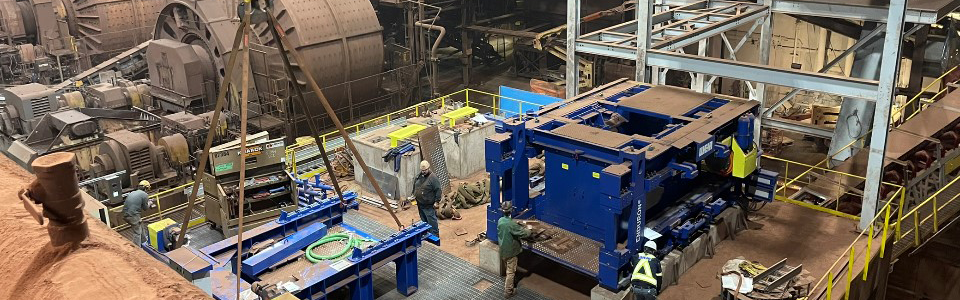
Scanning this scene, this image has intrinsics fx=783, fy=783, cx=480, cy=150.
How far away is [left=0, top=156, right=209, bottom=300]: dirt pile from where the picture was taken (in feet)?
6.90

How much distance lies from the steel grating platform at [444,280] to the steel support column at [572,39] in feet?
13.0

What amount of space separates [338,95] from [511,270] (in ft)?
36.4

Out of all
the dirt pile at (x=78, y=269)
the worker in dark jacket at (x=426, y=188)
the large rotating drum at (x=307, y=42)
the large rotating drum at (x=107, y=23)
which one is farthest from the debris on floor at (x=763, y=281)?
the large rotating drum at (x=107, y=23)

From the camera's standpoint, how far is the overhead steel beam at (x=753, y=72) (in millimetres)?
11242

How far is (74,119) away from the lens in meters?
16.3

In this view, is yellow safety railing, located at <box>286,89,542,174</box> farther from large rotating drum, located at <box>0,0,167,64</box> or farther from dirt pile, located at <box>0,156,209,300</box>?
dirt pile, located at <box>0,156,209,300</box>

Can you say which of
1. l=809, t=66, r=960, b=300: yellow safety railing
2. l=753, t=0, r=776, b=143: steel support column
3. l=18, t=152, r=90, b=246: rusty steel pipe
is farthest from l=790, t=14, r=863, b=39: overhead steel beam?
l=18, t=152, r=90, b=246: rusty steel pipe

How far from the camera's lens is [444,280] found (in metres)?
11.9

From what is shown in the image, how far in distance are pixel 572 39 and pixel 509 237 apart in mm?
4527

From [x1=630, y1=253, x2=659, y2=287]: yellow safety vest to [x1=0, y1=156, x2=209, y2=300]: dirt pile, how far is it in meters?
7.88

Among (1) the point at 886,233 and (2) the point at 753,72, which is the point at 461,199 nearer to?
(2) the point at 753,72

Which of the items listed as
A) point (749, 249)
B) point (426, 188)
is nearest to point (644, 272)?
point (749, 249)

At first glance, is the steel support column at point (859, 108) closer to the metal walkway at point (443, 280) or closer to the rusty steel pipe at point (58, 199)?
the metal walkway at point (443, 280)

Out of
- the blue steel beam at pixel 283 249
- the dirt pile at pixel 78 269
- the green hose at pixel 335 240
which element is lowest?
the green hose at pixel 335 240
